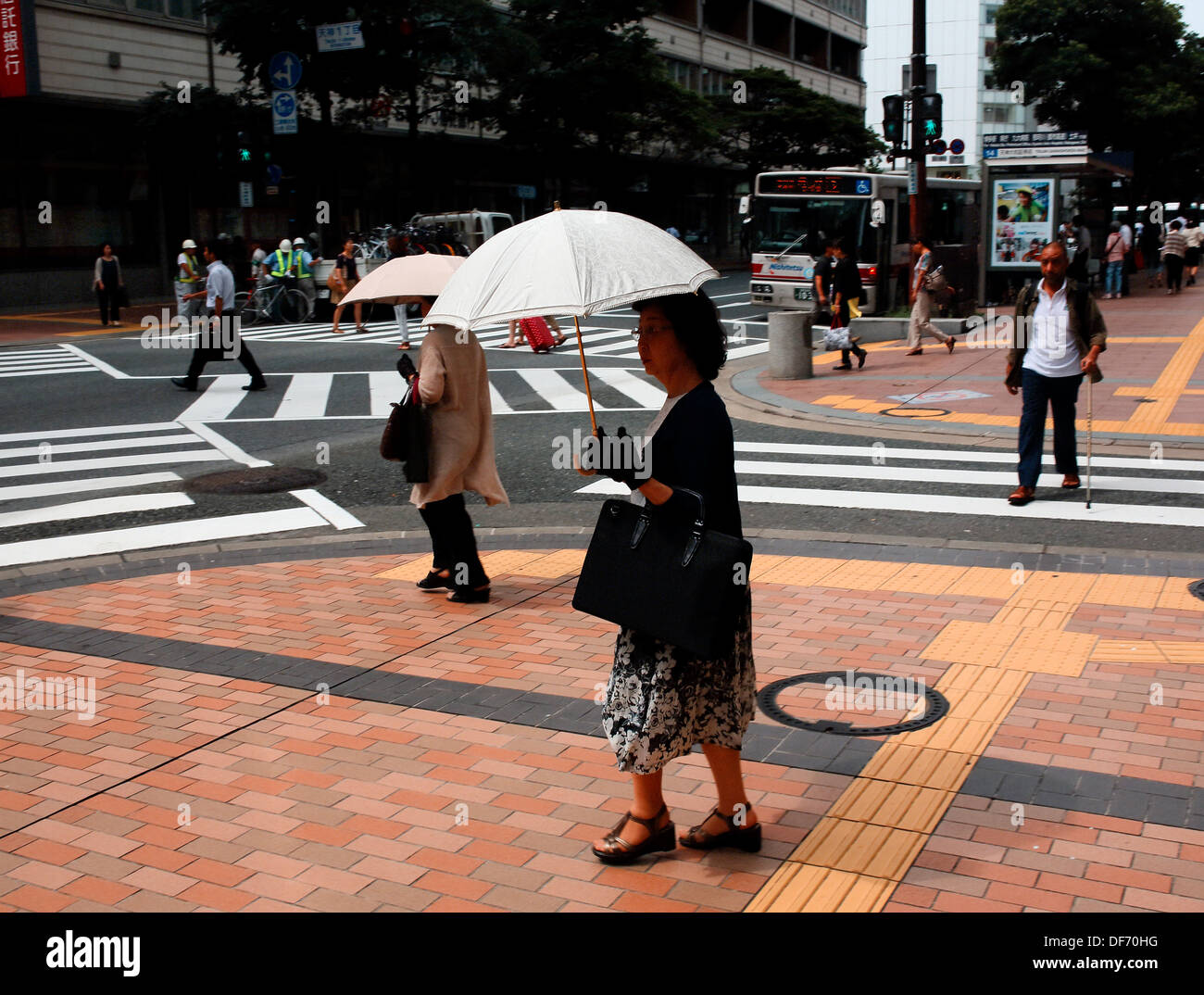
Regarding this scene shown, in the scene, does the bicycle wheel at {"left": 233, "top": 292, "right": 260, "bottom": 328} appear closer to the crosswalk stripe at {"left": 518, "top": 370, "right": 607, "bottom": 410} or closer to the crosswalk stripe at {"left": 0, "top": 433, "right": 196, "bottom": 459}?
the crosswalk stripe at {"left": 518, "top": 370, "right": 607, "bottom": 410}

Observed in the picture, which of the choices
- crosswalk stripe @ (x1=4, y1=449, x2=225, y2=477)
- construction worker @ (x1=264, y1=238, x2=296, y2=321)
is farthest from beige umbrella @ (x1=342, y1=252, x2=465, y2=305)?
construction worker @ (x1=264, y1=238, x2=296, y2=321)

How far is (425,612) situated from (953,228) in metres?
29.2

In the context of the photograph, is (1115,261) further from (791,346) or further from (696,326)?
Result: (696,326)

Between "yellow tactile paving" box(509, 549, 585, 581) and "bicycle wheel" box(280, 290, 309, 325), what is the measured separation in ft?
69.0

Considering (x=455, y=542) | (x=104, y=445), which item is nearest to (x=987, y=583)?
(x=455, y=542)

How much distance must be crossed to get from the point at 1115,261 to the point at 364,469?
23872 mm

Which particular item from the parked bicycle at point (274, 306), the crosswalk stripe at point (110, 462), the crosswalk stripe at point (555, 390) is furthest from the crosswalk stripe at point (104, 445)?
the parked bicycle at point (274, 306)

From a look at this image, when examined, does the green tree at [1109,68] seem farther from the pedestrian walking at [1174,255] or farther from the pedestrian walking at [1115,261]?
the pedestrian walking at [1115,261]

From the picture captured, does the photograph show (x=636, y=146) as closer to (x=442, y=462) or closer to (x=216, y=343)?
(x=216, y=343)

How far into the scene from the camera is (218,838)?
14.4 feet

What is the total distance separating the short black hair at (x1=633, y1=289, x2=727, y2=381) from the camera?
4066 millimetres

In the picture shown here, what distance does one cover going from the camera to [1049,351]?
950cm

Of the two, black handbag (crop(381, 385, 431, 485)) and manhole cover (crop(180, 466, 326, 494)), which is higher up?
black handbag (crop(381, 385, 431, 485))
